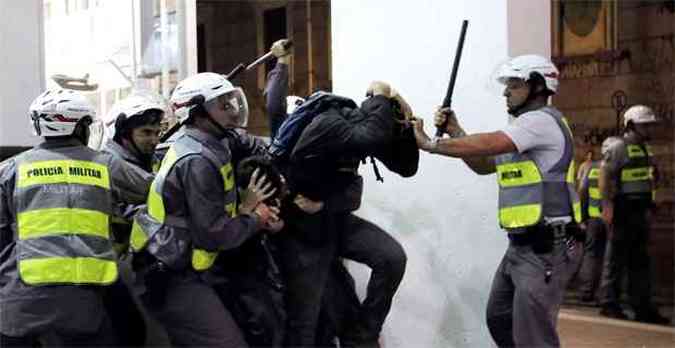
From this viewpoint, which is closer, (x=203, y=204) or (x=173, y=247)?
(x=203, y=204)

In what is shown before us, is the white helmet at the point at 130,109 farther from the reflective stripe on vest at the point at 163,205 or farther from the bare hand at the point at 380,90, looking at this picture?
the bare hand at the point at 380,90

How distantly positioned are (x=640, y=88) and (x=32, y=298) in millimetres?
8198

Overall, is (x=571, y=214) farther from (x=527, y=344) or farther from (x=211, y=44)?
(x=211, y=44)

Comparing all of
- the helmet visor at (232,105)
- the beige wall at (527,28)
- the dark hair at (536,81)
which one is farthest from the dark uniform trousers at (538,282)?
the helmet visor at (232,105)

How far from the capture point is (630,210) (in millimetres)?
9328

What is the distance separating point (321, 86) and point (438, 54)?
7.86m

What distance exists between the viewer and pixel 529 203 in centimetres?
539

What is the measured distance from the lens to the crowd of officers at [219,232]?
4.93 meters

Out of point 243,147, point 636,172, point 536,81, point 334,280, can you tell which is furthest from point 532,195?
point 636,172

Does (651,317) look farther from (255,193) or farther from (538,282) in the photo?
(255,193)

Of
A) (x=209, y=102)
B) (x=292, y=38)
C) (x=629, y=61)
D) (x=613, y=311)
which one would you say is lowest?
(x=613, y=311)

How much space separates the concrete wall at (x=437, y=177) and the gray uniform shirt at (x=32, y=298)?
2.15 m

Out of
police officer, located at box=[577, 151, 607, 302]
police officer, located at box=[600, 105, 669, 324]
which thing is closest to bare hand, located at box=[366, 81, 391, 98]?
police officer, located at box=[600, 105, 669, 324]

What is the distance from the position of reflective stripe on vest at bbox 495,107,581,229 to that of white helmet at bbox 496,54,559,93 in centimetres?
17
